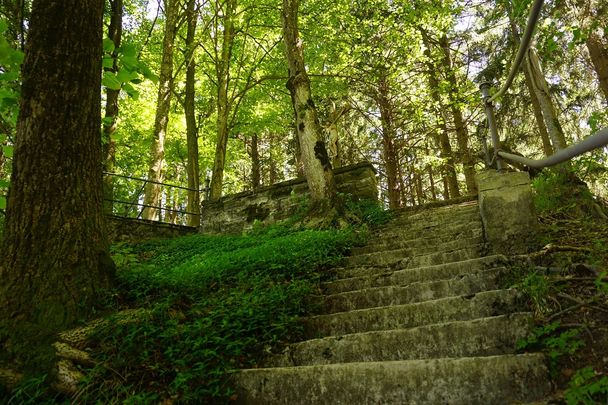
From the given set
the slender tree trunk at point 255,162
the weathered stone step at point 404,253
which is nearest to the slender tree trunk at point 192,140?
the slender tree trunk at point 255,162

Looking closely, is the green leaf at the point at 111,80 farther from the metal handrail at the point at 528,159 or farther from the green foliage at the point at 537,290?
the green foliage at the point at 537,290

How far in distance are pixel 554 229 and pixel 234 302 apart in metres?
3.09

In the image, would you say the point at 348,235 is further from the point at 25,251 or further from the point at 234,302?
the point at 25,251

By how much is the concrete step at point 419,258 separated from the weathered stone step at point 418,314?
1.20 m

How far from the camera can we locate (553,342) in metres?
2.08

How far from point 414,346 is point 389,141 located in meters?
9.79

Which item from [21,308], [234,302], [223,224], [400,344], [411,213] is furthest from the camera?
[223,224]

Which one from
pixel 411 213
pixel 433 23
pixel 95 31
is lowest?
pixel 411 213

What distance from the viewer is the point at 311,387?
2.34 meters

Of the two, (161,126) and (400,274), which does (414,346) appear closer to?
(400,274)

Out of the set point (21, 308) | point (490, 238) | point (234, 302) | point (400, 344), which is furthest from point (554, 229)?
point (21, 308)

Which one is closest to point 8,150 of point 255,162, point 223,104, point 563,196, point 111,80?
point 111,80

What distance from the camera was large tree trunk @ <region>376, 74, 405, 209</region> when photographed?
11664 mm

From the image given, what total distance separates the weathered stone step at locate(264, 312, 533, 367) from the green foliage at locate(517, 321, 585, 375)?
108 mm
